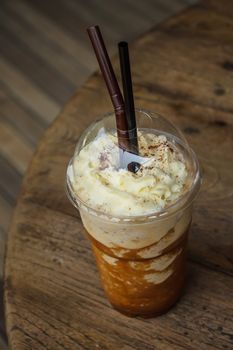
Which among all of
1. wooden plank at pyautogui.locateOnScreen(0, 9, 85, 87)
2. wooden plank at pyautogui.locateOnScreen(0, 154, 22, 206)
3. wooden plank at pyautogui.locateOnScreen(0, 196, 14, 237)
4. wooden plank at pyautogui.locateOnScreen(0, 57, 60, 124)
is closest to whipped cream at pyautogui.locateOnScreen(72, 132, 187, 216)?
wooden plank at pyautogui.locateOnScreen(0, 196, 14, 237)

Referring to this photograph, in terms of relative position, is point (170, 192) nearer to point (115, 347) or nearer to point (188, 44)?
point (115, 347)

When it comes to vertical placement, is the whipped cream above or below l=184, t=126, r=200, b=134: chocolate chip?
above

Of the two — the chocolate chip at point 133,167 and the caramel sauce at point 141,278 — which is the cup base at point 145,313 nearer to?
the caramel sauce at point 141,278

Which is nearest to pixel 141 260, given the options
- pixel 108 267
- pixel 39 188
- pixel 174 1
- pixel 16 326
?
pixel 108 267

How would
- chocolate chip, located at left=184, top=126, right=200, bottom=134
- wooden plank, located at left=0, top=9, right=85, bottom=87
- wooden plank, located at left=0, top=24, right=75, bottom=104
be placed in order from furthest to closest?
wooden plank, located at left=0, top=9, right=85, bottom=87 → wooden plank, located at left=0, top=24, right=75, bottom=104 → chocolate chip, located at left=184, top=126, right=200, bottom=134

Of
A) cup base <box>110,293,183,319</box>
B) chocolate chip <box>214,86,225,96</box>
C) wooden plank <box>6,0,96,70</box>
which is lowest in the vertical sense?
wooden plank <box>6,0,96,70</box>

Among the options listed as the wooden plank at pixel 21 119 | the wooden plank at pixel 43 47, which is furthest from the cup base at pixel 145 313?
the wooden plank at pixel 43 47

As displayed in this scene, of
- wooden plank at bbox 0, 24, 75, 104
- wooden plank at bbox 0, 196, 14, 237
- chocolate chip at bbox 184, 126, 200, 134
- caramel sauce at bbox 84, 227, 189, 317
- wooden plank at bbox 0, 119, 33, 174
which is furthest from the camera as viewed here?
wooden plank at bbox 0, 24, 75, 104

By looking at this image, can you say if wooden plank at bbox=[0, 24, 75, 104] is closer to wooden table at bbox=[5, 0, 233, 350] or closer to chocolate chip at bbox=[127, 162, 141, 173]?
wooden table at bbox=[5, 0, 233, 350]
